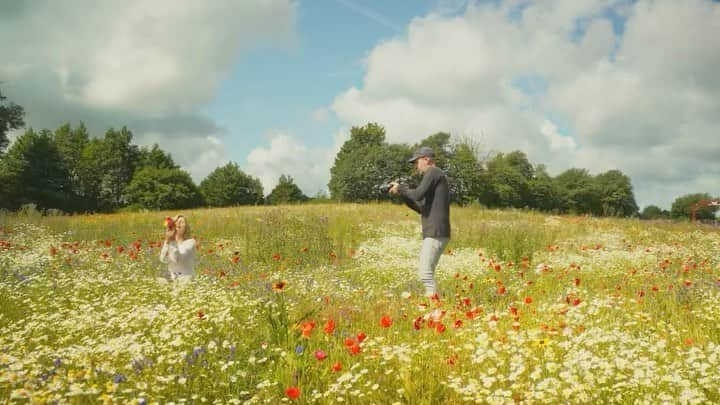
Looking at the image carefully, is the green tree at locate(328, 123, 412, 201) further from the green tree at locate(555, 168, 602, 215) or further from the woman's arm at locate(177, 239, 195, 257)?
the green tree at locate(555, 168, 602, 215)

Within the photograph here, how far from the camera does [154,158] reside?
2156 inches

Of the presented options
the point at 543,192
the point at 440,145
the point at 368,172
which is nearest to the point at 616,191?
the point at 543,192

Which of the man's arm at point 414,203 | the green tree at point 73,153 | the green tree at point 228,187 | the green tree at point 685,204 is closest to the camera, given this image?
the man's arm at point 414,203

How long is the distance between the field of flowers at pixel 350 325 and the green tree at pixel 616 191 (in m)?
70.8

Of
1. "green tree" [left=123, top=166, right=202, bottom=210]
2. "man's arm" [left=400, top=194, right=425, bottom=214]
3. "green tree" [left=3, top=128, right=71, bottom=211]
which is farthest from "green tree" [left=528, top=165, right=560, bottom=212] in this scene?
"man's arm" [left=400, top=194, right=425, bottom=214]

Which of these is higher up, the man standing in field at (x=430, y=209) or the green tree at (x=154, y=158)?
the green tree at (x=154, y=158)

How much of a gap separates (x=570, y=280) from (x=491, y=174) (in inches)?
2037

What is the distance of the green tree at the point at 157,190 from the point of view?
47781mm

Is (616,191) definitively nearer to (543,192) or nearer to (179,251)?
(543,192)

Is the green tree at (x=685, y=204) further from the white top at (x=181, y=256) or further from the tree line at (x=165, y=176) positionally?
the white top at (x=181, y=256)

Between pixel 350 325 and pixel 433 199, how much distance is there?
2455mm

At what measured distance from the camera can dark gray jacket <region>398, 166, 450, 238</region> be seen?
6488 mm

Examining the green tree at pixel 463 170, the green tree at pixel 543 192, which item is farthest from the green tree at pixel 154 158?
the green tree at pixel 543 192

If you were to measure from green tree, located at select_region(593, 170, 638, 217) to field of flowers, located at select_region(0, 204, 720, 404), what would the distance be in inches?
2788
